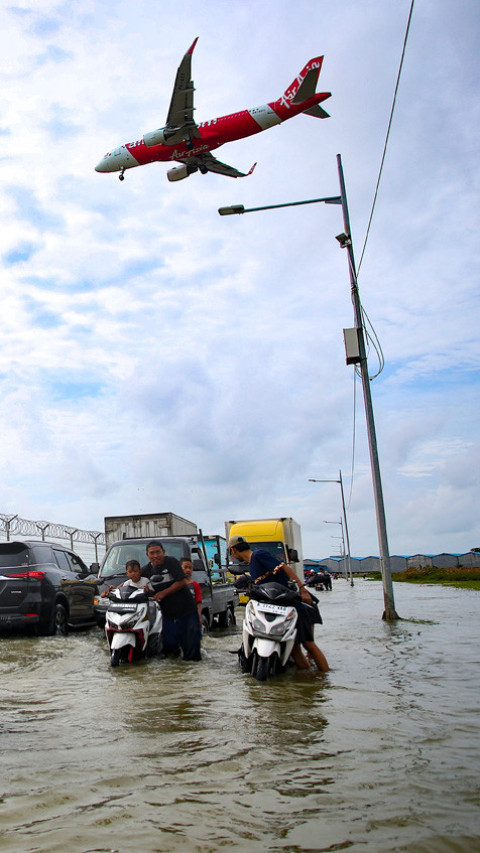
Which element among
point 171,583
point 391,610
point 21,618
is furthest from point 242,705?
point 391,610

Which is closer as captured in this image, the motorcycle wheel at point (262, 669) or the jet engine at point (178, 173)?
the motorcycle wheel at point (262, 669)

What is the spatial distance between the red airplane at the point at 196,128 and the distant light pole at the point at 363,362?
8740mm

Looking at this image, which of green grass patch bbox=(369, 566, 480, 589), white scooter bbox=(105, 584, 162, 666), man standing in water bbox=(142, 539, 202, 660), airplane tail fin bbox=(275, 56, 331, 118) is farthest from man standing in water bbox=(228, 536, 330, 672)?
green grass patch bbox=(369, 566, 480, 589)

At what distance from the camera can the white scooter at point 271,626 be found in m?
6.95

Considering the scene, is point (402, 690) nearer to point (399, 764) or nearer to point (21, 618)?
point (399, 764)

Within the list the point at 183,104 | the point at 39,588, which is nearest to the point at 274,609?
the point at 39,588

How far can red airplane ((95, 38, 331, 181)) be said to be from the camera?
75.1ft

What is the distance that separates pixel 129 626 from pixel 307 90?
21690 millimetres

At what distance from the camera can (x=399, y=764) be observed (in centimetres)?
392

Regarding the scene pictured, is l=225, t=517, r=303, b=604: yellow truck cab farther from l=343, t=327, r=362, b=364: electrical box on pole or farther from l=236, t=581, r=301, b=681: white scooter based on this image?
l=236, t=581, r=301, b=681: white scooter

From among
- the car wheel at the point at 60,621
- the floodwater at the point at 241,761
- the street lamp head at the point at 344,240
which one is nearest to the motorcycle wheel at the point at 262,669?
the floodwater at the point at 241,761

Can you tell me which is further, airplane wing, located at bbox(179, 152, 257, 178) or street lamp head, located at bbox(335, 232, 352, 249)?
airplane wing, located at bbox(179, 152, 257, 178)

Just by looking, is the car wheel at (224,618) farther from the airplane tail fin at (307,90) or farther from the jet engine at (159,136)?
the airplane tail fin at (307,90)

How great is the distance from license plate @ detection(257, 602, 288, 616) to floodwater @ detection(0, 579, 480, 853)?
684 mm
